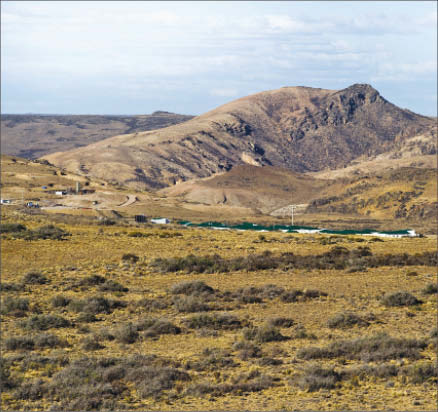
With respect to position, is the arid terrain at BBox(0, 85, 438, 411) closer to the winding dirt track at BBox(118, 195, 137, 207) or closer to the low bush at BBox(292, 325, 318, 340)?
the low bush at BBox(292, 325, 318, 340)

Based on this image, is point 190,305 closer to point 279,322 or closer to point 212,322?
point 212,322

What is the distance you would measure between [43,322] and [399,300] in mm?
Answer: 17508

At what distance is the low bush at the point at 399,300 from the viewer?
33.2 metres

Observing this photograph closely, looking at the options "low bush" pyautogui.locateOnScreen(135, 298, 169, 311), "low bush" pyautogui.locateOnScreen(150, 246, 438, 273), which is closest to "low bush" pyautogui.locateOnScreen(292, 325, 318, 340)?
"low bush" pyautogui.locateOnScreen(135, 298, 169, 311)

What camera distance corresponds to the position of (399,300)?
1312 inches

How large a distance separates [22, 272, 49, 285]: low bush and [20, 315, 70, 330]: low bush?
997cm

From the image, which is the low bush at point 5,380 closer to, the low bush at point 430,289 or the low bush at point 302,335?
the low bush at point 302,335

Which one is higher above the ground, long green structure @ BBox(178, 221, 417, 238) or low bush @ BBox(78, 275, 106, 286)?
low bush @ BBox(78, 275, 106, 286)

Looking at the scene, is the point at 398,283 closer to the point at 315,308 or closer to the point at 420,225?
the point at 315,308

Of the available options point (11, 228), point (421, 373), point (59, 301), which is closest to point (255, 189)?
point (11, 228)

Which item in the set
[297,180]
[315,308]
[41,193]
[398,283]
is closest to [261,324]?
[315,308]

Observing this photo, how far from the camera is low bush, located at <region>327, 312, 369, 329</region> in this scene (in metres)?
28.5

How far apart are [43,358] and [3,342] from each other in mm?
3542

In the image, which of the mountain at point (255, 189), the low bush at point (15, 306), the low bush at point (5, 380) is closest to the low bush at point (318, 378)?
the low bush at point (5, 380)
